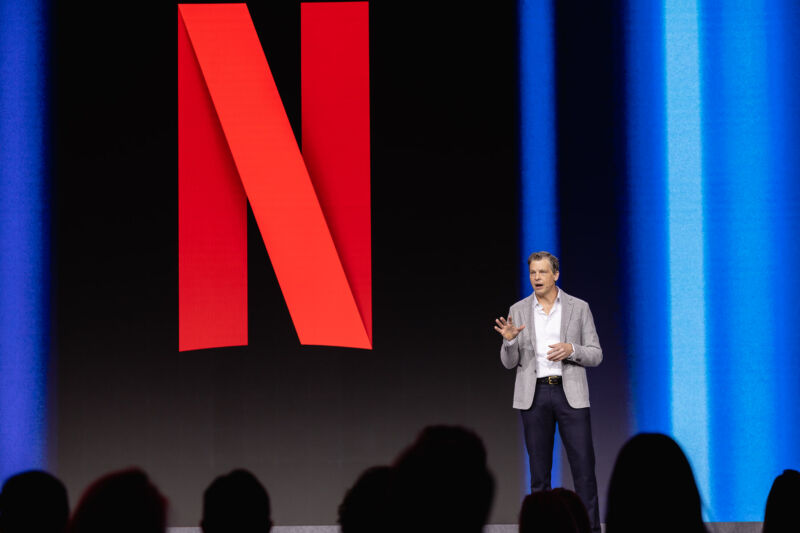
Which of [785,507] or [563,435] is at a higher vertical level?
[785,507]

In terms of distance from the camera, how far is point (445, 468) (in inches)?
61.9

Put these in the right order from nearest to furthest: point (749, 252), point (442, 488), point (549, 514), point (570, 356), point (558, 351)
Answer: point (549, 514), point (442, 488), point (558, 351), point (570, 356), point (749, 252)

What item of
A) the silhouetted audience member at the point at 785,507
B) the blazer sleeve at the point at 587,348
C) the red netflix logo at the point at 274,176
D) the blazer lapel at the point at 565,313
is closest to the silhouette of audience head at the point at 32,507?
the silhouetted audience member at the point at 785,507

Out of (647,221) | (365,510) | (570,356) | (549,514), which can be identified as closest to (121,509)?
(365,510)

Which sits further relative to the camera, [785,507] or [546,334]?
[546,334]

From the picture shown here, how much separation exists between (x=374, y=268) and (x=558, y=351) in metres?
1.39

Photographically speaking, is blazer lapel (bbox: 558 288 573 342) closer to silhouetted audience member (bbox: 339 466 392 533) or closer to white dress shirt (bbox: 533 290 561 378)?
white dress shirt (bbox: 533 290 561 378)

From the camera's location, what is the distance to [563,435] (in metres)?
3.69

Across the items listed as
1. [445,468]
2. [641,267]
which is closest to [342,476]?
[641,267]

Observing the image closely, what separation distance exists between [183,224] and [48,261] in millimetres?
741

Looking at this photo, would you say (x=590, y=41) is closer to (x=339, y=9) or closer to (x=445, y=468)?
(x=339, y=9)

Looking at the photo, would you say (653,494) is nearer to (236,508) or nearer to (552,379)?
(236,508)

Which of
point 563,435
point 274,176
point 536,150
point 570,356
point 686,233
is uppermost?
point 536,150

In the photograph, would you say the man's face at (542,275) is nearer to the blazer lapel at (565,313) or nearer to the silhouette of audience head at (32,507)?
the blazer lapel at (565,313)
